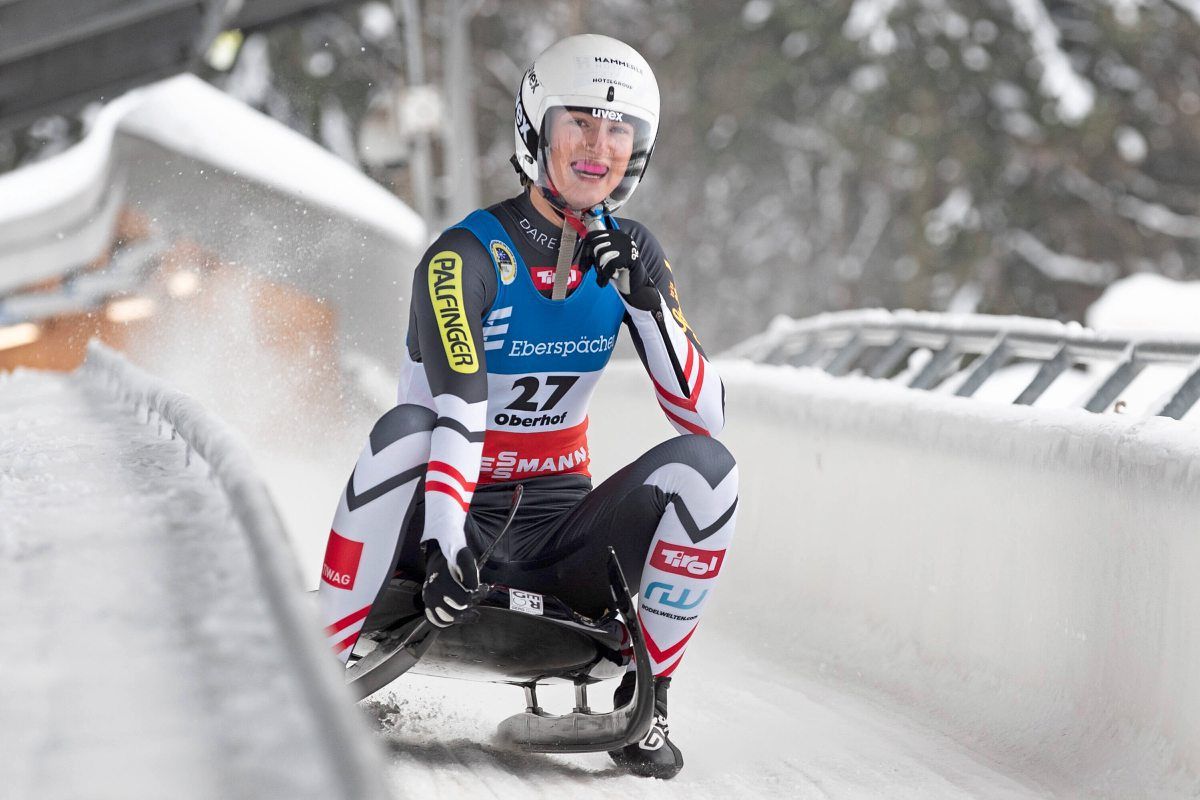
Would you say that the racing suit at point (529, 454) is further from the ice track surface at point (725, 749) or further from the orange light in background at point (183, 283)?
Answer: the orange light in background at point (183, 283)

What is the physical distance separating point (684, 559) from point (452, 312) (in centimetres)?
70

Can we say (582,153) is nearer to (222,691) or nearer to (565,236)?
(565,236)

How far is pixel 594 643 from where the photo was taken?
3318 mm

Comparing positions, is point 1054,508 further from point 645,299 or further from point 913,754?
point 645,299

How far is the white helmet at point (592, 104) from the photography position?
3402mm

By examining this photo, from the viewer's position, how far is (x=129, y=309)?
749cm

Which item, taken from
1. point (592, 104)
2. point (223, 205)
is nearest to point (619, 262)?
point (592, 104)

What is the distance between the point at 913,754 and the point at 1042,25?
20.2 meters

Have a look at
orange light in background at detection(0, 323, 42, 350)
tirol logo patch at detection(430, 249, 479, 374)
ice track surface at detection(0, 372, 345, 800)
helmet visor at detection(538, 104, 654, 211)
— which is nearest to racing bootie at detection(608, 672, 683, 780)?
tirol logo patch at detection(430, 249, 479, 374)

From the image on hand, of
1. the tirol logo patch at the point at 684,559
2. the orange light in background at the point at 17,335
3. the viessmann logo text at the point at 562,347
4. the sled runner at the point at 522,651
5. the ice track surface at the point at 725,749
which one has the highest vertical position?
the viessmann logo text at the point at 562,347

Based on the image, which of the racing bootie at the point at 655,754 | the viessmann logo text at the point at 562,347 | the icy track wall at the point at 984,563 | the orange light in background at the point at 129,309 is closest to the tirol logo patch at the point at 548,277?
the viessmann logo text at the point at 562,347

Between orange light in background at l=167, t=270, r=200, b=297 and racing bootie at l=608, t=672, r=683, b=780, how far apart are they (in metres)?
4.20

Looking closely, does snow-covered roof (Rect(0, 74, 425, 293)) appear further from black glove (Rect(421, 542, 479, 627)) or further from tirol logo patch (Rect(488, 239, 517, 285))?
black glove (Rect(421, 542, 479, 627))

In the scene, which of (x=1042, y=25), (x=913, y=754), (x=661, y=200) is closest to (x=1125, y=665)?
(x=913, y=754)
